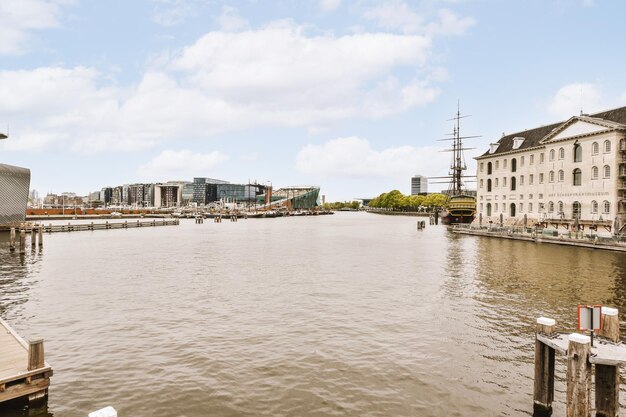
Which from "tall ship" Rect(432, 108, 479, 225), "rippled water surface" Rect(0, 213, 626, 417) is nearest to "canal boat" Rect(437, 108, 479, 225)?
"tall ship" Rect(432, 108, 479, 225)

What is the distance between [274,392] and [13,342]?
855cm

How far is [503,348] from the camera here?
15617 millimetres

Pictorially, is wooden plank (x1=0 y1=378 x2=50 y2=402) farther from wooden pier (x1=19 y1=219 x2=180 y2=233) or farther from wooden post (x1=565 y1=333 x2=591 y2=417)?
wooden pier (x1=19 y1=219 x2=180 y2=233)

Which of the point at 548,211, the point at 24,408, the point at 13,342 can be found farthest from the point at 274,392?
the point at 548,211

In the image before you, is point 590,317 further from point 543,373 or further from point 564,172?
point 564,172

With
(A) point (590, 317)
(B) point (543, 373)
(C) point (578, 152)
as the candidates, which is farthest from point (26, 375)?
(C) point (578, 152)

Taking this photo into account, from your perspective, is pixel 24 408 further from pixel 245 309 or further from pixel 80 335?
pixel 245 309

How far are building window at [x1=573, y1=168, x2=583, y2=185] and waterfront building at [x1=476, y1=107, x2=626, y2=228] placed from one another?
0.44 feet

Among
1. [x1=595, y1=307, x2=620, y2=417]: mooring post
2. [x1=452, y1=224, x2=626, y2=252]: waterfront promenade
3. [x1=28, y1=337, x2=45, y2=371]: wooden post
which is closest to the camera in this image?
[x1=595, y1=307, x2=620, y2=417]: mooring post

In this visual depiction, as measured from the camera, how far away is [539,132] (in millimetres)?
74562

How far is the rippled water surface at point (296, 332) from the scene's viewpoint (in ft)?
38.8

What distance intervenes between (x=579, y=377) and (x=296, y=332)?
36.0ft

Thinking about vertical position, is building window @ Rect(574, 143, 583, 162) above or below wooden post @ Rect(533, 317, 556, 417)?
above

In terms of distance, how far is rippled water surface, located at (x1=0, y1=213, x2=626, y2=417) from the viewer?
11820 millimetres
